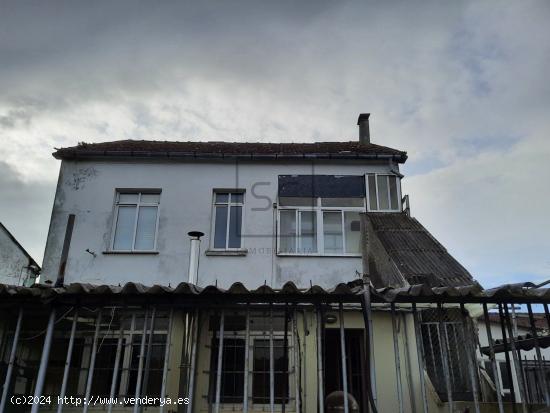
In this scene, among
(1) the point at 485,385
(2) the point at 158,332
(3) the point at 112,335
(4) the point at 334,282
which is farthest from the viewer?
(4) the point at 334,282

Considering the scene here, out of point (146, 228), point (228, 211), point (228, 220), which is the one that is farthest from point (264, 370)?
point (146, 228)

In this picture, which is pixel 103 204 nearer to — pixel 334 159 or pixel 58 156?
pixel 58 156

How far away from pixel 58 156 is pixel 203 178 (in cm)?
417

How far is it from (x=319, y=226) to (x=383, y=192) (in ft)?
6.92

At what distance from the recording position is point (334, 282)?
459 inches

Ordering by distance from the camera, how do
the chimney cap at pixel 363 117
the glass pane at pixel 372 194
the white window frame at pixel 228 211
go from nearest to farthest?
the white window frame at pixel 228 211
the glass pane at pixel 372 194
the chimney cap at pixel 363 117

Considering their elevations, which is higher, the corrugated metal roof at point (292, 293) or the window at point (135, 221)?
the window at point (135, 221)

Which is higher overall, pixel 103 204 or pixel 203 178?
pixel 203 178

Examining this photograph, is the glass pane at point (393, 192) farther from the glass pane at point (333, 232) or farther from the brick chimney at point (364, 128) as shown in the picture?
the brick chimney at point (364, 128)

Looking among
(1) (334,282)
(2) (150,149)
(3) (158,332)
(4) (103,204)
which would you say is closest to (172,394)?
(3) (158,332)

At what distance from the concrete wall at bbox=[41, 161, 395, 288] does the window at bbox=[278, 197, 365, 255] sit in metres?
A: 0.33

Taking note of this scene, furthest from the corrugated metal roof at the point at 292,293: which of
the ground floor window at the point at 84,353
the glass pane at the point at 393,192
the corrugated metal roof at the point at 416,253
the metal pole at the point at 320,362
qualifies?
the glass pane at the point at 393,192

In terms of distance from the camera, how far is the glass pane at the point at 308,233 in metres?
12.3

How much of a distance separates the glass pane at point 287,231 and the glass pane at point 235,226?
3.76ft
